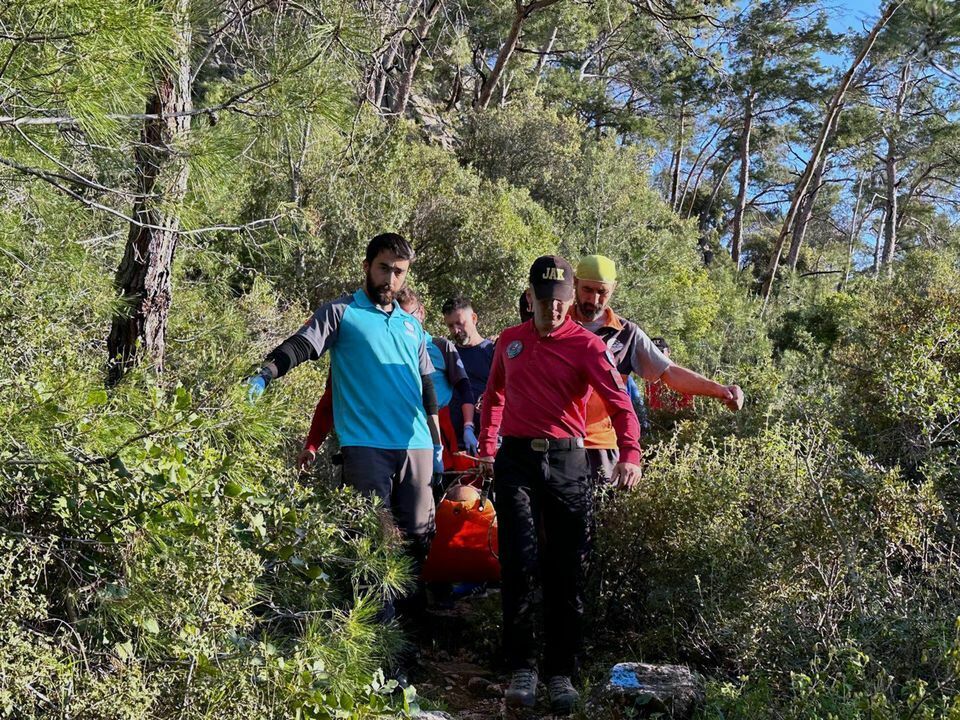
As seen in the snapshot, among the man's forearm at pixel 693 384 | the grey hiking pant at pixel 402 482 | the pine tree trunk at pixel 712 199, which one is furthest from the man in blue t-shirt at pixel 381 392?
the pine tree trunk at pixel 712 199

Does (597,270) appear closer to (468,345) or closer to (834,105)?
(468,345)

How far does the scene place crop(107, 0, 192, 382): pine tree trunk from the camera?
3418 millimetres

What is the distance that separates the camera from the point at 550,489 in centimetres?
384

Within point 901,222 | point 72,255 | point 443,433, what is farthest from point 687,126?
point 72,255

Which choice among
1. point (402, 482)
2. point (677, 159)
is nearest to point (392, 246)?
point (402, 482)

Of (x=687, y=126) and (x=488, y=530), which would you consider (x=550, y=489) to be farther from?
(x=687, y=126)

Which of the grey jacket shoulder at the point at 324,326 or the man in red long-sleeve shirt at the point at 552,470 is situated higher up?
the grey jacket shoulder at the point at 324,326

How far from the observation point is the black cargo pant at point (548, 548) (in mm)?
3807

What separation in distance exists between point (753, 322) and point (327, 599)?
1617 centimetres

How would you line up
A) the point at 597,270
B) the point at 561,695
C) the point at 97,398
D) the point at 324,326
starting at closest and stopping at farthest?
the point at 97,398
the point at 561,695
the point at 324,326
the point at 597,270

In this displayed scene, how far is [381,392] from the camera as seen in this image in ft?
13.0

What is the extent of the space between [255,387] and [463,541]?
65.1 inches

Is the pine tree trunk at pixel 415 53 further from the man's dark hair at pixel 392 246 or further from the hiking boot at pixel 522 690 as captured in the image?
the hiking boot at pixel 522 690

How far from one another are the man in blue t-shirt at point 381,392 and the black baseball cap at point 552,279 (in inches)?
22.1
